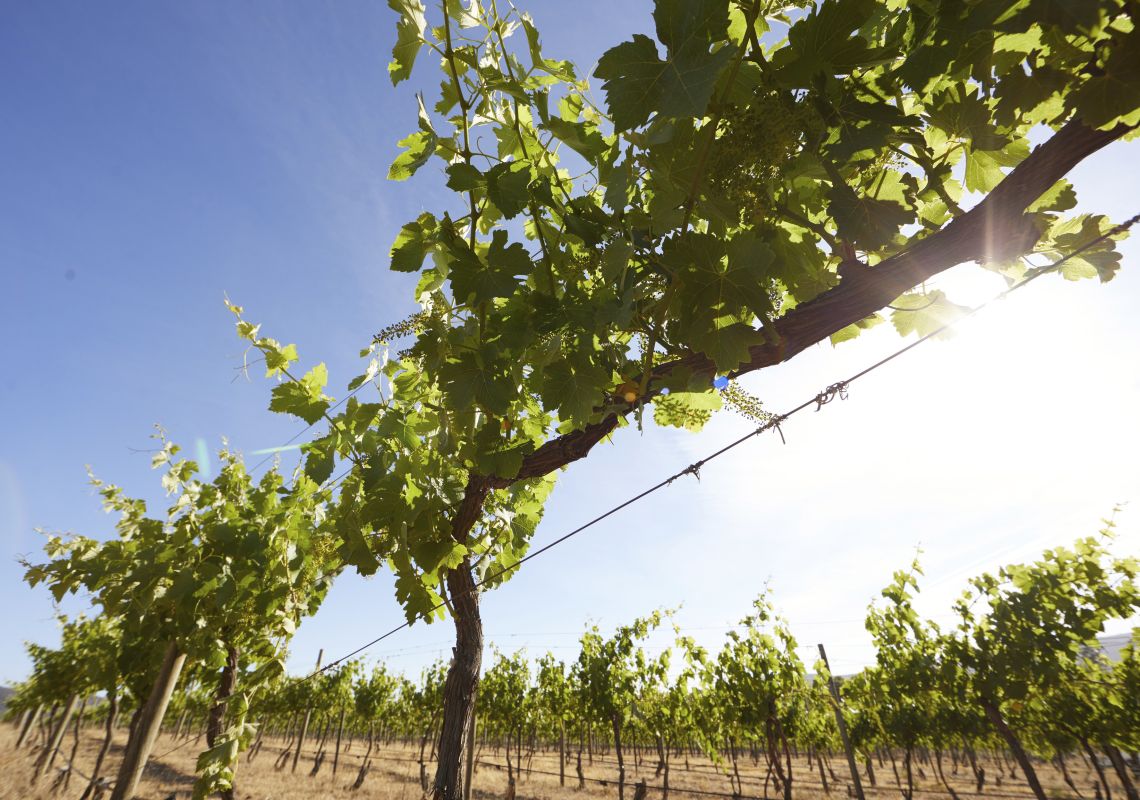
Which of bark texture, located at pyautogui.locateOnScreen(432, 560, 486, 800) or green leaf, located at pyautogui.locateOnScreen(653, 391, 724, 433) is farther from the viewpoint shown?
bark texture, located at pyautogui.locateOnScreen(432, 560, 486, 800)

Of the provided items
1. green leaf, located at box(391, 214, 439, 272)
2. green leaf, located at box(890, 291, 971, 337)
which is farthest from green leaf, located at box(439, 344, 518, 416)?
green leaf, located at box(890, 291, 971, 337)

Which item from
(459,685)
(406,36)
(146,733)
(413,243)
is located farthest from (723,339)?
(146,733)

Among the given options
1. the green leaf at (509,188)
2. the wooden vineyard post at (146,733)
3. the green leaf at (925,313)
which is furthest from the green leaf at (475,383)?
the wooden vineyard post at (146,733)

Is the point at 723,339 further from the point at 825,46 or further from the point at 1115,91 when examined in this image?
the point at 1115,91

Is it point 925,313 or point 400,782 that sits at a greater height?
point 925,313

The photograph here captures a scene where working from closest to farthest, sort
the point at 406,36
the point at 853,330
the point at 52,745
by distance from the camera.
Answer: the point at 406,36
the point at 853,330
the point at 52,745

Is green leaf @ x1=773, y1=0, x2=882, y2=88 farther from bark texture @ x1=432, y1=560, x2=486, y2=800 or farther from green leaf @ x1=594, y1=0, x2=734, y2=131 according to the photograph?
bark texture @ x1=432, y1=560, x2=486, y2=800

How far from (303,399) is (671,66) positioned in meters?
2.06

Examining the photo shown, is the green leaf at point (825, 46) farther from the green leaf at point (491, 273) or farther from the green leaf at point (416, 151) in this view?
the green leaf at point (416, 151)

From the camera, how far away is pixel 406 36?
152cm

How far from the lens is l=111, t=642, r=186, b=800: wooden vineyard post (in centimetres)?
396

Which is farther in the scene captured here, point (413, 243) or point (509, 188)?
point (413, 243)

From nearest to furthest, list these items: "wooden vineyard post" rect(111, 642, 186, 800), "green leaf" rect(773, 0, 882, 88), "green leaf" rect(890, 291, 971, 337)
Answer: "green leaf" rect(773, 0, 882, 88) → "green leaf" rect(890, 291, 971, 337) → "wooden vineyard post" rect(111, 642, 186, 800)

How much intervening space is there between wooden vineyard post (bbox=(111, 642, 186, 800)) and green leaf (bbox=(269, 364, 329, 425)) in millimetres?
3387
